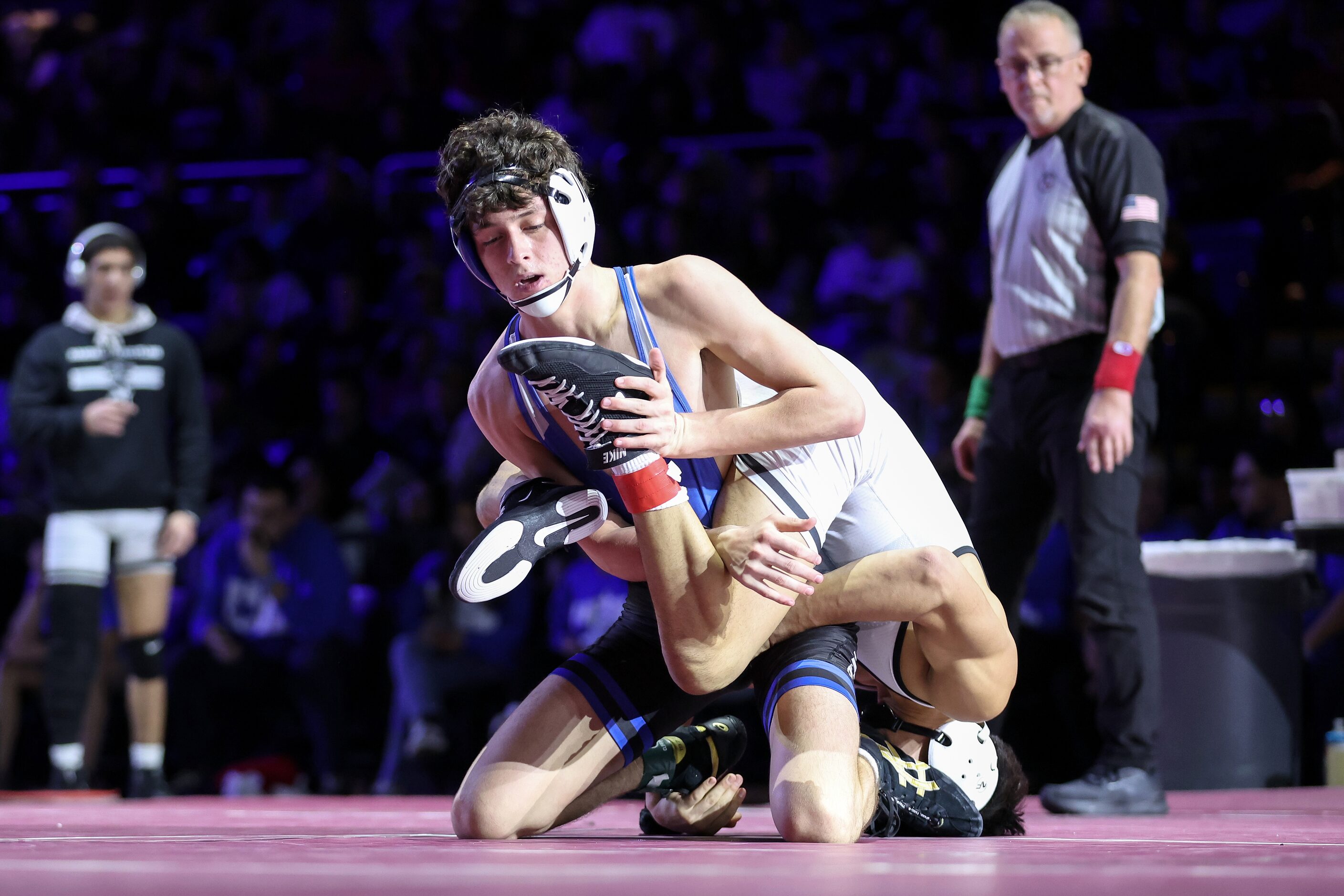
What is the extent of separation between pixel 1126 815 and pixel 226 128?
7157 millimetres

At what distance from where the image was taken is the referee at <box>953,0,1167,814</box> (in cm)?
335

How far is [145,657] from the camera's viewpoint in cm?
484

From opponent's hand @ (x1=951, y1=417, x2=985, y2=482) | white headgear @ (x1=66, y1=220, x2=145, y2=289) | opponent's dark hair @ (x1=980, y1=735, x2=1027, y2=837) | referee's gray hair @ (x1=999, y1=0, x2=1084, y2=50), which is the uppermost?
referee's gray hair @ (x1=999, y1=0, x2=1084, y2=50)

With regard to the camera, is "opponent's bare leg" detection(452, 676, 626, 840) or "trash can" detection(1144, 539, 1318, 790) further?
"trash can" detection(1144, 539, 1318, 790)

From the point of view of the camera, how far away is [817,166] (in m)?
7.29

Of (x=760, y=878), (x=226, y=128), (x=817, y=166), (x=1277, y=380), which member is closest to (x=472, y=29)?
(x=226, y=128)

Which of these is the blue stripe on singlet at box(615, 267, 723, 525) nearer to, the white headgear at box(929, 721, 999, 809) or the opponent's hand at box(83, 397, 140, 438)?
the white headgear at box(929, 721, 999, 809)

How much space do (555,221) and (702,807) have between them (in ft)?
3.43

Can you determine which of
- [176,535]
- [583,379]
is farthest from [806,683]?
[176,535]

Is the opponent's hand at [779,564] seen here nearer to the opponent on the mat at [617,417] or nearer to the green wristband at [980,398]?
the opponent on the mat at [617,417]

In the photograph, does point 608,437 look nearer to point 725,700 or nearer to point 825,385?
point 825,385

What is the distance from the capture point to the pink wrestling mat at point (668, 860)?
1.55 meters

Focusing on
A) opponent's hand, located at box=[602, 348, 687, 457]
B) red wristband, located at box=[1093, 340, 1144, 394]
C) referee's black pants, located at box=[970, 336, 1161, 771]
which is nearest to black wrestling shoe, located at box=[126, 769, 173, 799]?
referee's black pants, located at box=[970, 336, 1161, 771]

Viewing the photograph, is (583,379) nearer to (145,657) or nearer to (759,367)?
(759,367)
